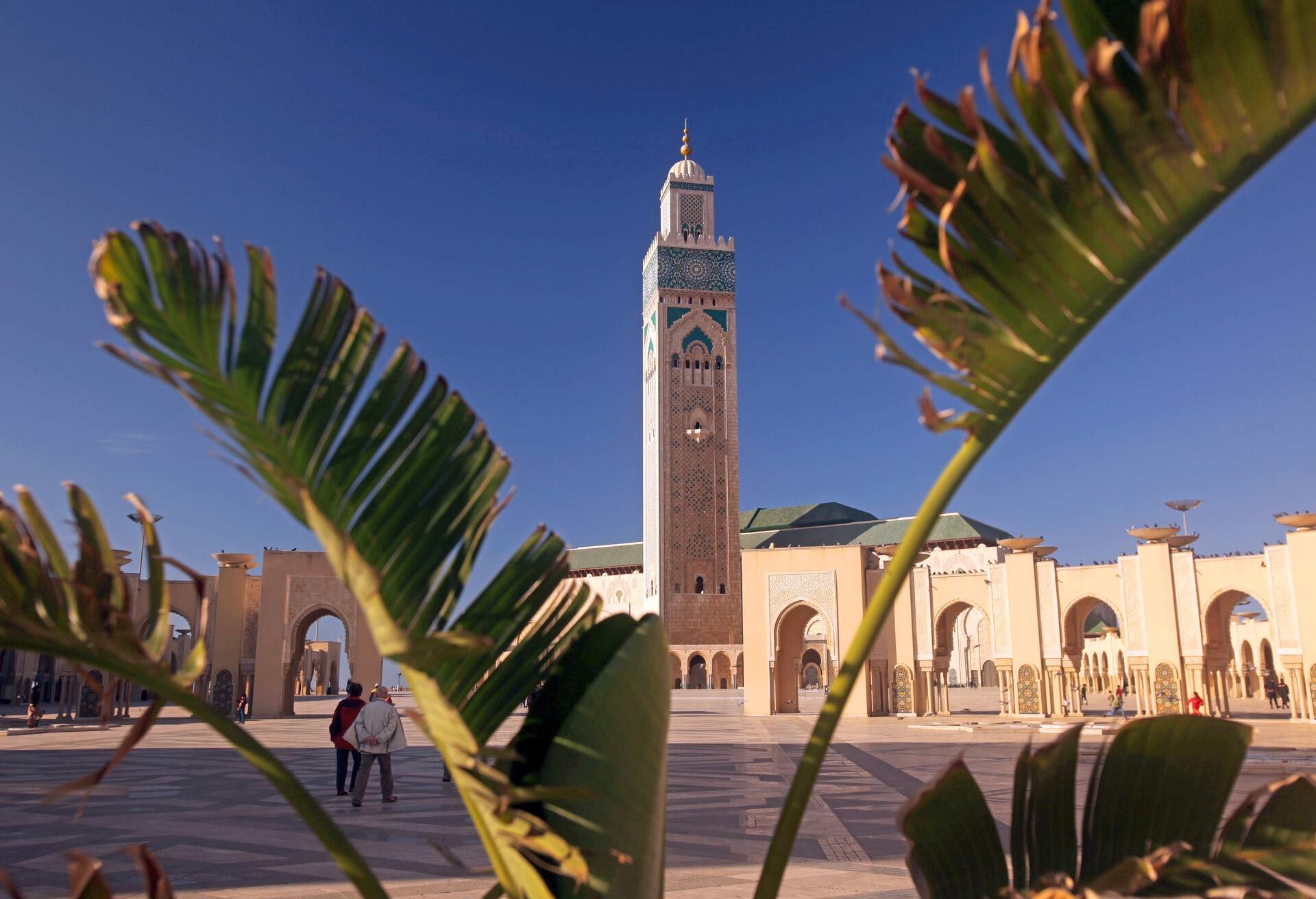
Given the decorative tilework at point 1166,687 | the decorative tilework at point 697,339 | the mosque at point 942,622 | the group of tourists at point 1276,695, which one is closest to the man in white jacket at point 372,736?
the mosque at point 942,622

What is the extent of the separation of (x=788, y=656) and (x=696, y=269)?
21888 millimetres

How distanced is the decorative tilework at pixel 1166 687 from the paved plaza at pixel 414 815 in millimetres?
3680

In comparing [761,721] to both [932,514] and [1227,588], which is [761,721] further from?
[932,514]

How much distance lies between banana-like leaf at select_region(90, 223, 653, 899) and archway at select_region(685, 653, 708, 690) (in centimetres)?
3422

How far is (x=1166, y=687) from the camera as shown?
→ 15.4 metres

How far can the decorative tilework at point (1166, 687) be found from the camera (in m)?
15.4

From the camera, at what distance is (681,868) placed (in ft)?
13.2

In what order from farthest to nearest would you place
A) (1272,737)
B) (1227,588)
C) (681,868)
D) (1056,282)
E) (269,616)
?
(269,616) → (1227,588) → (1272,737) → (681,868) → (1056,282)

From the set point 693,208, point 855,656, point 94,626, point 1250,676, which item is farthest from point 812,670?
point 94,626

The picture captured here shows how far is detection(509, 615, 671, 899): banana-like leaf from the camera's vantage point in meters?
1.15

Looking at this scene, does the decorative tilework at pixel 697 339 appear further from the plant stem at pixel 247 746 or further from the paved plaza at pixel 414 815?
the plant stem at pixel 247 746

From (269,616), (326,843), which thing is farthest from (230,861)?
(269,616)

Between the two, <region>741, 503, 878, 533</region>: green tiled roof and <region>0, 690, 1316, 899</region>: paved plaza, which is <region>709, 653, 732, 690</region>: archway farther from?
<region>0, 690, 1316, 899</region>: paved plaza

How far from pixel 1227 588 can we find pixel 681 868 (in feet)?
46.6
